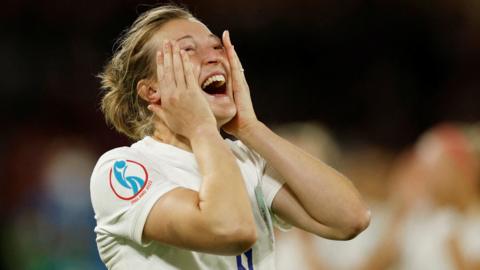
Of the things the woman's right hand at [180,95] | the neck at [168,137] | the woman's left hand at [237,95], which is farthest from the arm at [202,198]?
the woman's left hand at [237,95]

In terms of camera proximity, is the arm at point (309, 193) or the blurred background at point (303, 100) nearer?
the arm at point (309, 193)

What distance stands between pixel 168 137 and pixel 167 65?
10.3 inches

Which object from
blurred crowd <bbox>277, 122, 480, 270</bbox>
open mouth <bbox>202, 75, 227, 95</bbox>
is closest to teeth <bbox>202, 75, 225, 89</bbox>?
open mouth <bbox>202, 75, 227, 95</bbox>

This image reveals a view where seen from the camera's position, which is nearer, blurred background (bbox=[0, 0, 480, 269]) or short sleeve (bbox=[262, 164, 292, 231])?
short sleeve (bbox=[262, 164, 292, 231])

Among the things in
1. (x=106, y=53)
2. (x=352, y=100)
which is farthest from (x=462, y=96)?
(x=106, y=53)

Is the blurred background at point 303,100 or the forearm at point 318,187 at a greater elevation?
the forearm at point 318,187

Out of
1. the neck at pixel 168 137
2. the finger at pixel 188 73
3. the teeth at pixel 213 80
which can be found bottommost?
the neck at pixel 168 137

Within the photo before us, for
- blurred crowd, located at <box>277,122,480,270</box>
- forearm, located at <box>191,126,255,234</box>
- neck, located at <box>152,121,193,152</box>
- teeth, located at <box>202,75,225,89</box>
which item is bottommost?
blurred crowd, located at <box>277,122,480,270</box>

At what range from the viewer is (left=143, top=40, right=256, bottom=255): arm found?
6.77 feet

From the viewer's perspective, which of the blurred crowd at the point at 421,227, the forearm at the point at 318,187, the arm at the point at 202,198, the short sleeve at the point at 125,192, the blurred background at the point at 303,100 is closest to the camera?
the arm at the point at 202,198

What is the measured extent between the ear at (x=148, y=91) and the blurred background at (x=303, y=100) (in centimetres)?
268

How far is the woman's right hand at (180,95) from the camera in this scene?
2.29 m

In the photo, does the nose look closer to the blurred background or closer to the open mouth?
the open mouth

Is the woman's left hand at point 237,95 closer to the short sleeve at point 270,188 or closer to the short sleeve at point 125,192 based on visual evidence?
the short sleeve at point 270,188
